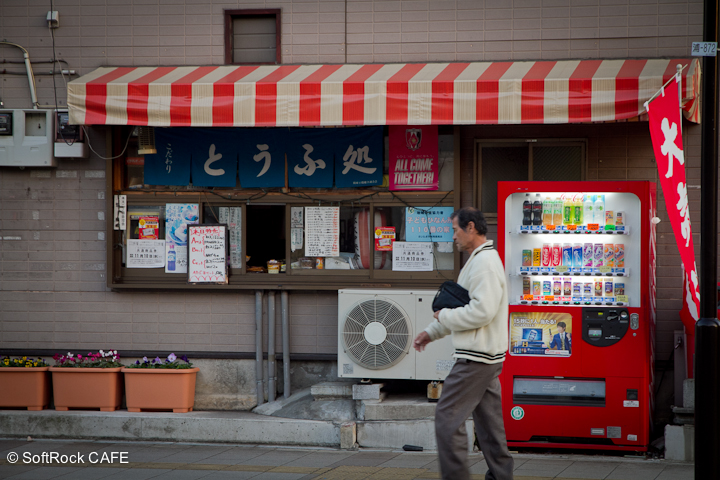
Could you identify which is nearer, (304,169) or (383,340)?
(383,340)

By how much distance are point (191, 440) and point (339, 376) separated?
1.73 meters

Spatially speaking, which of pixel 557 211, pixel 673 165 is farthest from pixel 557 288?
pixel 673 165

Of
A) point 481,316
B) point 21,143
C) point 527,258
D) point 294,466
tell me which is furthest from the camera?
point 21,143

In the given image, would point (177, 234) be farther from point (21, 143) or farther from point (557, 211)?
point (557, 211)

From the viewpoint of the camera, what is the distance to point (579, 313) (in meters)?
6.58

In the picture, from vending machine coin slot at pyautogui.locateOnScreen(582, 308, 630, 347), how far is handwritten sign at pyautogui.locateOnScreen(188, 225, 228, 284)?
4022 mm

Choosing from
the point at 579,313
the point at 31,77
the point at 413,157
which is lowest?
the point at 579,313

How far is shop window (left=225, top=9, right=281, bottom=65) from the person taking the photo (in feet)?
26.7

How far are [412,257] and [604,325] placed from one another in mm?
2277

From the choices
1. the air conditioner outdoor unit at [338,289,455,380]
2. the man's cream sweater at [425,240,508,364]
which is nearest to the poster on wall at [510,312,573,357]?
the air conditioner outdoor unit at [338,289,455,380]

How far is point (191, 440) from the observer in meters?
7.31

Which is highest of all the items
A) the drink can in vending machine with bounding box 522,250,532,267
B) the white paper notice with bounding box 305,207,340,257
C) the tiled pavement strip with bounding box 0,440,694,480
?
the white paper notice with bounding box 305,207,340,257

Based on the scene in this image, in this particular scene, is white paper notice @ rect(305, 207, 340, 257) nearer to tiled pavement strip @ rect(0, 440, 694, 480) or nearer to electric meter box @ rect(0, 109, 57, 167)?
tiled pavement strip @ rect(0, 440, 694, 480)

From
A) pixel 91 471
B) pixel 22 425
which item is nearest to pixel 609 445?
pixel 91 471
